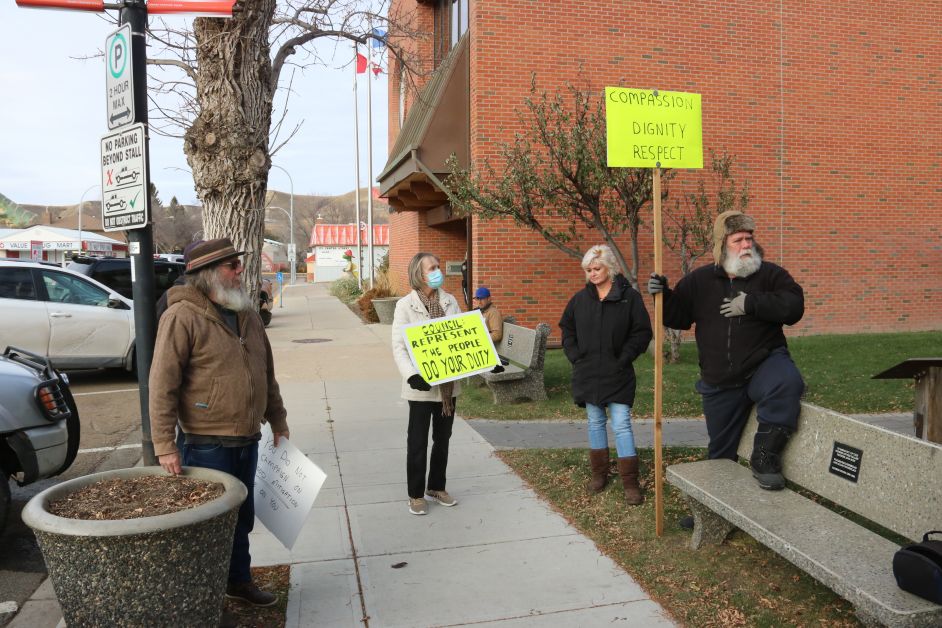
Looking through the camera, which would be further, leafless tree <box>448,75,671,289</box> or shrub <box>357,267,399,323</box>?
shrub <box>357,267,399,323</box>

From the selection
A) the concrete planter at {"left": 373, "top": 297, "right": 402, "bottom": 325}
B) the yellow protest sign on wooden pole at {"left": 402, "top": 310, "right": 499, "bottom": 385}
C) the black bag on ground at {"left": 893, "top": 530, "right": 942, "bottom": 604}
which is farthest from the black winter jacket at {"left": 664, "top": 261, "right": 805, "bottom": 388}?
the concrete planter at {"left": 373, "top": 297, "right": 402, "bottom": 325}

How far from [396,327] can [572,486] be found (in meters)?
1.91

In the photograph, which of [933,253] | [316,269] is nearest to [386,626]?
[933,253]

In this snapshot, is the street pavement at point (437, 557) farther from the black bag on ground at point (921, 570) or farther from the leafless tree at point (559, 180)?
the leafless tree at point (559, 180)

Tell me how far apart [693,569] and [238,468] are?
258 centimetres

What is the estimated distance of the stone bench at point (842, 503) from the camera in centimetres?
293

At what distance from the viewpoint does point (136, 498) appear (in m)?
3.18

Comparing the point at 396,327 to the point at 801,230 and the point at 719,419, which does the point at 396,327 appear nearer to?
the point at 719,419

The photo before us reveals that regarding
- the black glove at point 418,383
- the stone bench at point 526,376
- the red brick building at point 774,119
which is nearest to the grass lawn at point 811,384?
the stone bench at point 526,376

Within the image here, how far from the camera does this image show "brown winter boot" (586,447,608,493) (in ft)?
17.9


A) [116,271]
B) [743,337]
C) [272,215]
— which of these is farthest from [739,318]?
[272,215]

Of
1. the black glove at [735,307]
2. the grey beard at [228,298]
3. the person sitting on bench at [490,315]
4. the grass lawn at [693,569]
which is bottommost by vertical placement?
the grass lawn at [693,569]

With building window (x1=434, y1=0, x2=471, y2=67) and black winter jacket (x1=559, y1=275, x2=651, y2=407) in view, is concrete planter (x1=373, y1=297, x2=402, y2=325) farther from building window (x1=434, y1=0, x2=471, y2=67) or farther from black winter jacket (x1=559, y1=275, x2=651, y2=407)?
black winter jacket (x1=559, y1=275, x2=651, y2=407)

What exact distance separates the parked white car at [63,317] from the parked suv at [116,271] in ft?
5.65
